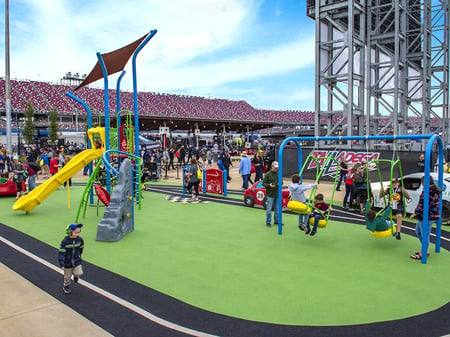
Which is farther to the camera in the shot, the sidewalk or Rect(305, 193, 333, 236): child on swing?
Rect(305, 193, 333, 236): child on swing

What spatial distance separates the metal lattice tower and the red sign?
793 centimetres

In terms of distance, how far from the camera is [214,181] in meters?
16.0

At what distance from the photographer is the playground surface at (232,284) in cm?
475

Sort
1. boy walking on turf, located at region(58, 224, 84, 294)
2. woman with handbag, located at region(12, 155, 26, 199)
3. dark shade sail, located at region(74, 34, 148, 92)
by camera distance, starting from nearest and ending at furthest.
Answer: boy walking on turf, located at region(58, 224, 84, 294), dark shade sail, located at region(74, 34, 148, 92), woman with handbag, located at region(12, 155, 26, 199)

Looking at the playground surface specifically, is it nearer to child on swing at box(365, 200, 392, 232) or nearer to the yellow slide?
child on swing at box(365, 200, 392, 232)

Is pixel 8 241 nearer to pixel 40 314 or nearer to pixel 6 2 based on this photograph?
pixel 40 314

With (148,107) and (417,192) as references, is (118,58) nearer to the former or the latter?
(417,192)

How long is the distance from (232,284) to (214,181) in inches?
394

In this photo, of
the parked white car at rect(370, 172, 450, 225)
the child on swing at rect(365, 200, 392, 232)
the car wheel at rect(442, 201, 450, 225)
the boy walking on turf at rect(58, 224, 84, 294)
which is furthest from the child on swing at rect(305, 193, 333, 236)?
Result: the boy walking on turf at rect(58, 224, 84, 294)

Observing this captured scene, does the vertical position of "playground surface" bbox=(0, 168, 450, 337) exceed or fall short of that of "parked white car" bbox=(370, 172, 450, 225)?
it falls short

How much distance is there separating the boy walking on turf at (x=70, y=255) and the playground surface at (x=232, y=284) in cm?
26

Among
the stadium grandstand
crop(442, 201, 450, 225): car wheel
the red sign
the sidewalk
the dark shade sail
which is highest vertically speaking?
the stadium grandstand

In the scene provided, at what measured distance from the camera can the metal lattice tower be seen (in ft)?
67.3

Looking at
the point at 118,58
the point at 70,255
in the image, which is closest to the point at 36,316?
the point at 70,255
